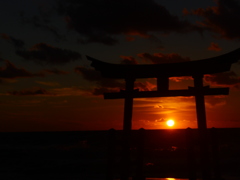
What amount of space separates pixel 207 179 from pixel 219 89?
284cm

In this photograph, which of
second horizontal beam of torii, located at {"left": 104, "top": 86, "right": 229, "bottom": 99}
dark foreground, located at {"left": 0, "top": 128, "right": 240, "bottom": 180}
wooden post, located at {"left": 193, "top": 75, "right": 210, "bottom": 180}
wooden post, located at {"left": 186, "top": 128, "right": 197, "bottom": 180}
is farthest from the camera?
dark foreground, located at {"left": 0, "top": 128, "right": 240, "bottom": 180}

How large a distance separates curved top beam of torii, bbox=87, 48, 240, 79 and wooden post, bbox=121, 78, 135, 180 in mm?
398

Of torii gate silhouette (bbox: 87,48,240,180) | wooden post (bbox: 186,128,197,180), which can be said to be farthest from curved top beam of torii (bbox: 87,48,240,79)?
wooden post (bbox: 186,128,197,180)

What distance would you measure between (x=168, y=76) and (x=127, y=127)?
2.23 metres

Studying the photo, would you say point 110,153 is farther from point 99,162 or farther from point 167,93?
point 99,162

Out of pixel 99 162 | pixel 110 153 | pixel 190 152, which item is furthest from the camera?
pixel 99 162

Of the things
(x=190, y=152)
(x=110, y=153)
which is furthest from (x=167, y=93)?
(x=110, y=153)

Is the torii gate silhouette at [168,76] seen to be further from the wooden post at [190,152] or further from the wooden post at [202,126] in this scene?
the wooden post at [190,152]

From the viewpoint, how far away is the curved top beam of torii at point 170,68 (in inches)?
367

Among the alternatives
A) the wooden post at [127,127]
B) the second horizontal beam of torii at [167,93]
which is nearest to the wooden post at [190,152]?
the second horizontal beam of torii at [167,93]

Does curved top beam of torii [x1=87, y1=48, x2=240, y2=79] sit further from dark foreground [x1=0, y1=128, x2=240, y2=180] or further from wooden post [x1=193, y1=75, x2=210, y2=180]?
dark foreground [x1=0, y1=128, x2=240, y2=180]

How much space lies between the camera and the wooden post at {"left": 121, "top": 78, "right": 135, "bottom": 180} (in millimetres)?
9031

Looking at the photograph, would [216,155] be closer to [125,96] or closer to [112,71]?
[125,96]

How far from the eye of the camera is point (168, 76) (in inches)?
394
